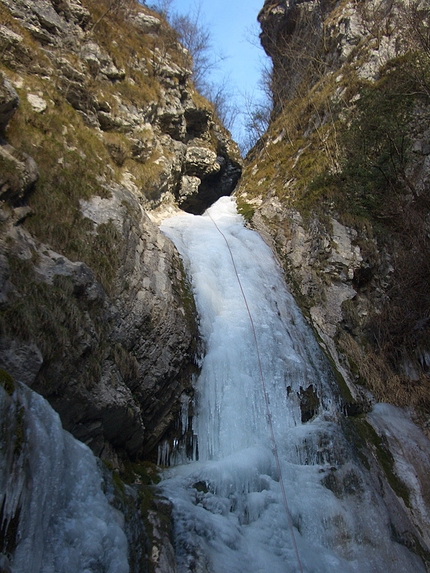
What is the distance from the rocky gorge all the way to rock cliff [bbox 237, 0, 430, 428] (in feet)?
0.18

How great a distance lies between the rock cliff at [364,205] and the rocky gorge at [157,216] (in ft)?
0.18

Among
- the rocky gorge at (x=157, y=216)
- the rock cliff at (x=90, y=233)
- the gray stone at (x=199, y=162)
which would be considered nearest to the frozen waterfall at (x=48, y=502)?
the rocky gorge at (x=157, y=216)

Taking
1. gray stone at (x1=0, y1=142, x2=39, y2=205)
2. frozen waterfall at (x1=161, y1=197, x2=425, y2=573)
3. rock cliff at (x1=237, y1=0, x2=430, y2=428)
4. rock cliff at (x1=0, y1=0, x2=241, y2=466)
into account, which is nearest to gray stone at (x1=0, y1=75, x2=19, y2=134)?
rock cliff at (x1=0, y1=0, x2=241, y2=466)

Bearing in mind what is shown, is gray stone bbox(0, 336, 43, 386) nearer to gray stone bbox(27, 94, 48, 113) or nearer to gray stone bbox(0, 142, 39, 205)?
gray stone bbox(0, 142, 39, 205)

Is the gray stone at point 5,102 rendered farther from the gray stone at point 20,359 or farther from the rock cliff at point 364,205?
the rock cliff at point 364,205

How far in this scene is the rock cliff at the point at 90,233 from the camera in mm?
4590

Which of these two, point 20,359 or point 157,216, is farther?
point 157,216

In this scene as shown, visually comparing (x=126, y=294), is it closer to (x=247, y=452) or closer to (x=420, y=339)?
(x=247, y=452)

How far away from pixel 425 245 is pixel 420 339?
7.17 ft

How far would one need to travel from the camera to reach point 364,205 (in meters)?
10.7

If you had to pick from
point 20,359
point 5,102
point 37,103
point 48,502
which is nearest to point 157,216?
point 37,103

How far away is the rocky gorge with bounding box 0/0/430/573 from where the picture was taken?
477 cm

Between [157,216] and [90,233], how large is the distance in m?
4.94

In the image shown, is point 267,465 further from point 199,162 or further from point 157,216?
point 199,162
